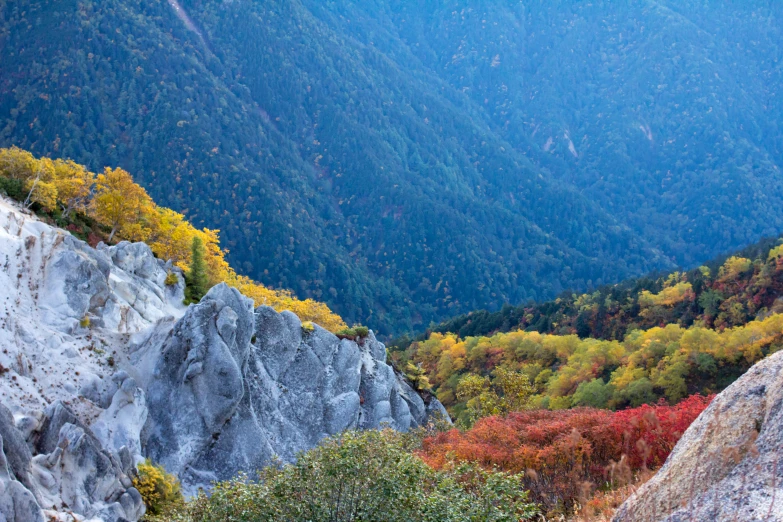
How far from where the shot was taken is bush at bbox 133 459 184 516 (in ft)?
96.7

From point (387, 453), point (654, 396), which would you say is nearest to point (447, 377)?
point (654, 396)

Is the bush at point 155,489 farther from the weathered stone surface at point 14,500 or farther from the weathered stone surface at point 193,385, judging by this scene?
the weathered stone surface at point 14,500

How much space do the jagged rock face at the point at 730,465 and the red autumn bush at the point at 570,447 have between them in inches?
412

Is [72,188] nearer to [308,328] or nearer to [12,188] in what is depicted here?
[12,188]

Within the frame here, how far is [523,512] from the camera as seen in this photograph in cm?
1670

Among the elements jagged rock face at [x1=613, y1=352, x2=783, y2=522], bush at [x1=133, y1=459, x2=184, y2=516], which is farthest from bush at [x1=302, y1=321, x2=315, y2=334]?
jagged rock face at [x1=613, y1=352, x2=783, y2=522]

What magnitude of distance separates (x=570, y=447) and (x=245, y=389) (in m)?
22.0

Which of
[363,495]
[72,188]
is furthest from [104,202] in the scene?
[363,495]

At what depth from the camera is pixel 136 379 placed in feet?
120

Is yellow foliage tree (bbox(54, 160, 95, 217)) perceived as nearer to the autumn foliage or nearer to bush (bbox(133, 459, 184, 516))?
the autumn foliage

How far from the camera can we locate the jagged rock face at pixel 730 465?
8.00 metres

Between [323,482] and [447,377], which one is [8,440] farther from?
[447,377]

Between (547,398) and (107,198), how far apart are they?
53793 mm

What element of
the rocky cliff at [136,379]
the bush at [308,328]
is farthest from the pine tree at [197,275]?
the bush at [308,328]
